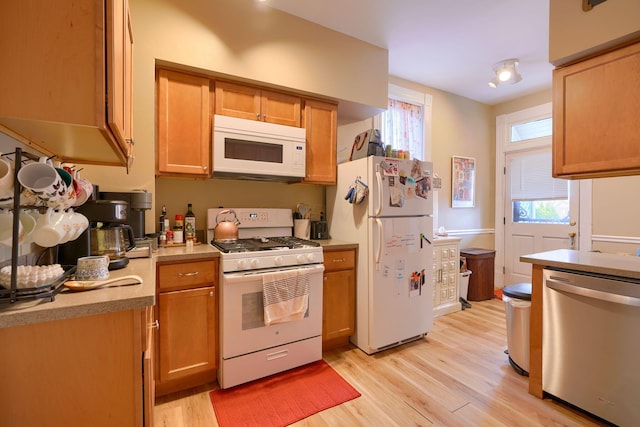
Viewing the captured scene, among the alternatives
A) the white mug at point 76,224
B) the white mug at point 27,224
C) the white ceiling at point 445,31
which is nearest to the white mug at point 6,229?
the white mug at point 27,224

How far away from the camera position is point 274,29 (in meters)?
2.34

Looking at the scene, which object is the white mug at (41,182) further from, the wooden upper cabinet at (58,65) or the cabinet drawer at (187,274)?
the cabinet drawer at (187,274)

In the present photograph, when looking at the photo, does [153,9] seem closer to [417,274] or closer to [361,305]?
[361,305]

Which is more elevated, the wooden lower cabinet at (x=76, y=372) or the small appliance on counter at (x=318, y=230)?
the small appliance on counter at (x=318, y=230)

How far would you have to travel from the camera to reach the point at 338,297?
248 cm

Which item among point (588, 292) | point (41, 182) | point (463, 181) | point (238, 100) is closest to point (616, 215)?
point (463, 181)

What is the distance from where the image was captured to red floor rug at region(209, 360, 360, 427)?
1716mm

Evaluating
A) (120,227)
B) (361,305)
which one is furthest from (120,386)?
(361,305)

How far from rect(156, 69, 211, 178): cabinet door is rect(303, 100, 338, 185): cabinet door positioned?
850 mm

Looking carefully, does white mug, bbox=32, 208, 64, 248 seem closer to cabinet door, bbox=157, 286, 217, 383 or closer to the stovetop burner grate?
cabinet door, bbox=157, 286, 217, 383

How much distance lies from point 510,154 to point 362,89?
294 centimetres

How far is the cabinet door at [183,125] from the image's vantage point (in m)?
2.04

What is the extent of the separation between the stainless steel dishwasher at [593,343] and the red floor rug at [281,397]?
1.28 m

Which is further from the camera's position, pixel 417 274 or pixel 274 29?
pixel 417 274
